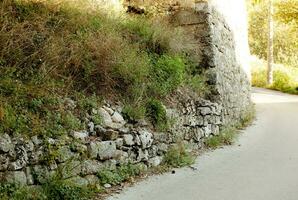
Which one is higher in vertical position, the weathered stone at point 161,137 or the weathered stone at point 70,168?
the weathered stone at point 161,137

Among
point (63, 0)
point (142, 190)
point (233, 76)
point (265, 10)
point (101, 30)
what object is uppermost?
point (265, 10)

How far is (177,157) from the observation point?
767 centimetres

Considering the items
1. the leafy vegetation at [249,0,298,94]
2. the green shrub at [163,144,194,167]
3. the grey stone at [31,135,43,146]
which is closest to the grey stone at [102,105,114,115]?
the green shrub at [163,144,194,167]

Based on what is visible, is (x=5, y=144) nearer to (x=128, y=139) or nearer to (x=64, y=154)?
(x=64, y=154)

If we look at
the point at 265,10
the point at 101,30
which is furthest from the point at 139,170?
the point at 265,10

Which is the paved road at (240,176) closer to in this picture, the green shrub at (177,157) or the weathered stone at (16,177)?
the green shrub at (177,157)

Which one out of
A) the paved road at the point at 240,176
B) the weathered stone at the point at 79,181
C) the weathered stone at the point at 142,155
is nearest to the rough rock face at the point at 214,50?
the paved road at the point at 240,176

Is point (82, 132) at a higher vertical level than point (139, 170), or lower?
higher

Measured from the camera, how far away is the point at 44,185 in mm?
5207

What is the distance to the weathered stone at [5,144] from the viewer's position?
4902mm

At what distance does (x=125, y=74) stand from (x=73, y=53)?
1077mm

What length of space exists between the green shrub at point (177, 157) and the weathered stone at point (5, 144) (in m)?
3.18

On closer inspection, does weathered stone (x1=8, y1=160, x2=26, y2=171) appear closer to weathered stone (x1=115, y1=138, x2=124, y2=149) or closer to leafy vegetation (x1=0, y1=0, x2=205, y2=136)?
leafy vegetation (x1=0, y1=0, x2=205, y2=136)

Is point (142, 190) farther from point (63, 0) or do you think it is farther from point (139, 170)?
point (63, 0)
